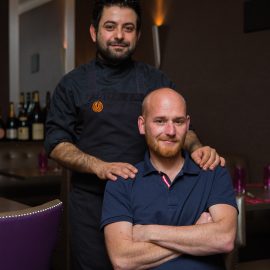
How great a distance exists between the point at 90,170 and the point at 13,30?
4.01 metres

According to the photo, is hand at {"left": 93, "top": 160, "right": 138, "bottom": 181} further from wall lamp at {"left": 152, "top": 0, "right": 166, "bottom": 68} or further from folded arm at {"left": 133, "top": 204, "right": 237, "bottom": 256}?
wall lamp at {"left": 152, "top": 0, "right": 166, "bottom": 68}

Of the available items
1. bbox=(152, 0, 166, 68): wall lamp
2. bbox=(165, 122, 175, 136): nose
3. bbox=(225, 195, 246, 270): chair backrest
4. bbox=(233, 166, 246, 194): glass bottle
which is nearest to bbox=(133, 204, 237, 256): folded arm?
bbox=(165, 122, 175, 136): nose

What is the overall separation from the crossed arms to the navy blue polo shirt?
0.15 ft

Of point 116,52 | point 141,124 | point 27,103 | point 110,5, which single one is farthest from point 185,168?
point 27,103

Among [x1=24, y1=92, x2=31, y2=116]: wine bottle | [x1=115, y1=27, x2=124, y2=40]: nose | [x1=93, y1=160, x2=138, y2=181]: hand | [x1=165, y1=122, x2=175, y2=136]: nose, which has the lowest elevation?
[x1=93, y1=160, x2=138, y2=181]: hand

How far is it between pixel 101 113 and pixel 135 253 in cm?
54

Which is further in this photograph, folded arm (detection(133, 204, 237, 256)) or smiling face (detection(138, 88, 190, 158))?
smiling face (detection(138, 88, 190, 158))

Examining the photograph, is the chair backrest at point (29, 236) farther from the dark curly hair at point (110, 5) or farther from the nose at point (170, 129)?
the dark curly hair at point (110, 5)

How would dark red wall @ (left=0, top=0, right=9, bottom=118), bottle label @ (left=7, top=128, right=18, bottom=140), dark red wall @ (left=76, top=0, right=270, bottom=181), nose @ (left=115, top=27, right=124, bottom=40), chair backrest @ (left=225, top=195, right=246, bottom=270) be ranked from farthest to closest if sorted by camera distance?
dark red wall @ (left=0, top=0, right=9, bottom=118) < bottle label @ (left=7, top=128, right=18, bottom=140) < dark red wall @ (left=76, top=0, right=270, bottom=181) < chair backrest @ (left=225, top=195, right=246, bottom=270) < nose @ (left=115, top=27, right=124, bottom=40)

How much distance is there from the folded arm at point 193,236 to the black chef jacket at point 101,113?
0.37 m

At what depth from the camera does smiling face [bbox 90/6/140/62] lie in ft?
5.63

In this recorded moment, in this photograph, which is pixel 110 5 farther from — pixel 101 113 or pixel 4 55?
pixel 4 55

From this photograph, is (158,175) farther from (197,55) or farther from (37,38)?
(37,38)

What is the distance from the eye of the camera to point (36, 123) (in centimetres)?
469
